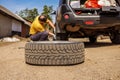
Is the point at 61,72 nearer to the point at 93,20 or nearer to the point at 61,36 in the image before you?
the point at 93,20

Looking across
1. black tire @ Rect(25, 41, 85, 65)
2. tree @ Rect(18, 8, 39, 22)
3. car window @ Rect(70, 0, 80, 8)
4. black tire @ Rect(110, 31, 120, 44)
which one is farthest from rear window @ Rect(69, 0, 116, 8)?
tree @ Rect(18, 8, 39, 22)

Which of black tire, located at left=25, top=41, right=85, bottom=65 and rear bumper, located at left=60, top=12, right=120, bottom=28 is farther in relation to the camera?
rear bumper, located at left=60, top=12, right=120, bottom=28

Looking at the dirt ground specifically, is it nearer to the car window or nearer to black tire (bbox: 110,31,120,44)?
the car window

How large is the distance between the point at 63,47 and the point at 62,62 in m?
0.29

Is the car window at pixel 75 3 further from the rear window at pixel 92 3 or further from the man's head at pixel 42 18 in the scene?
the man's head at pixel 42 18

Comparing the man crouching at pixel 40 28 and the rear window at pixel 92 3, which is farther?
the rear window at pixel 92 3

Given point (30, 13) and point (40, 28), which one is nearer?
point (40, 28)

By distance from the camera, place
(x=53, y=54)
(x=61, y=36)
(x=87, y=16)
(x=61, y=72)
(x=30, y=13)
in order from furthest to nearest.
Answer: (x=30, y=13) < (x=61, y=36) < (x=87, y=16) < (x=53, y=54) < (x=61, y=72)

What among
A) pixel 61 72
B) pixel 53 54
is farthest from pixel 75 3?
pixel 61 72

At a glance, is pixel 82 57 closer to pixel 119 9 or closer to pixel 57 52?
pixel 57 52

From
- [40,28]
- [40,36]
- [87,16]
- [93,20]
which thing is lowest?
[40,36]

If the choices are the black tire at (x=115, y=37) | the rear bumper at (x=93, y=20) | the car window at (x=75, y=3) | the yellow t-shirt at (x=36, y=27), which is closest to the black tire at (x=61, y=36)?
the rear bumper at (x=93, y=20)

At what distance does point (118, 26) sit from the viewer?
9.92 meters

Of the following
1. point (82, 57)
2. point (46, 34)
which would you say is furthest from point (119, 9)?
point (82, 57)
